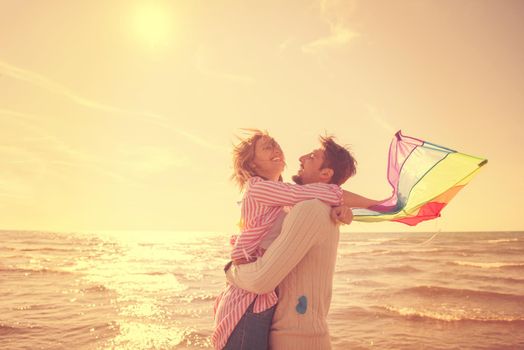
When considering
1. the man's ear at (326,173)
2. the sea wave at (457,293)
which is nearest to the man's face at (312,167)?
the man's ear at (326,173)

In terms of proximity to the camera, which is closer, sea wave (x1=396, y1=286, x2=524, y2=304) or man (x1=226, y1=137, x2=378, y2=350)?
man (x1=226, y1=137, x2=378, y2=350)

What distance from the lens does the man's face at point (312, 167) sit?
2564 mm

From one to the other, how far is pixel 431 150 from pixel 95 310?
36.0 ft

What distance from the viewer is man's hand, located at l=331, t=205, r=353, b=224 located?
2.21 meters

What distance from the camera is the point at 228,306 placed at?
2.34 meters

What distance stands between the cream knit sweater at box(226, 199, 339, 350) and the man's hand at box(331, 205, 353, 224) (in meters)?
0.03

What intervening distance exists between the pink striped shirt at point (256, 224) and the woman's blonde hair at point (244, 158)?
0.72 ft

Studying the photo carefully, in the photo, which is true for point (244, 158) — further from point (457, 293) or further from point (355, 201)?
point (457, 293)

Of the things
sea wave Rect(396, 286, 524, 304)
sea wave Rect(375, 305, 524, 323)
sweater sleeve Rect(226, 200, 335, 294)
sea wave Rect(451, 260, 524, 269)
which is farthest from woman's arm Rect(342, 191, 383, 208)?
sea wave Rect(451, 260, 524, 269)

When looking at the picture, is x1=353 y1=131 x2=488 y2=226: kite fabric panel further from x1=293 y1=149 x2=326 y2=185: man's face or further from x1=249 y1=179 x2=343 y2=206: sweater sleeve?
x1=249 y1=179 x2=343 y2=206: sweater sleeve

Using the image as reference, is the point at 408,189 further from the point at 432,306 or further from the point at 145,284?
the point at 145,284

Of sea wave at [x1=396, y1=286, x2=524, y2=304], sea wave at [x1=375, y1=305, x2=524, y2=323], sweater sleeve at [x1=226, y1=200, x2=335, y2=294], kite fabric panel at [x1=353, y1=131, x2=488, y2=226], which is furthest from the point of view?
sea wave at [x1=396, y1=286, x2=524, y2=304]

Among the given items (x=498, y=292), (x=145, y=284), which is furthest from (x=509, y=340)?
(x=145, y=284)

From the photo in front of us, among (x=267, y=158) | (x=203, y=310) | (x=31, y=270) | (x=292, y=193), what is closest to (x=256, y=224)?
(x=292, y=193)
